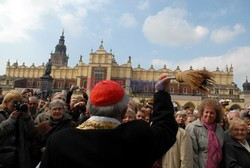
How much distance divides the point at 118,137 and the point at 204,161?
267cm

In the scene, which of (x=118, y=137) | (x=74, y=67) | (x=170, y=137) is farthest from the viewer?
(x=74, y=67)

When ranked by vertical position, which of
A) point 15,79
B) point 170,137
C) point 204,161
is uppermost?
point 15,79

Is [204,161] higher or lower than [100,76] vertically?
lower

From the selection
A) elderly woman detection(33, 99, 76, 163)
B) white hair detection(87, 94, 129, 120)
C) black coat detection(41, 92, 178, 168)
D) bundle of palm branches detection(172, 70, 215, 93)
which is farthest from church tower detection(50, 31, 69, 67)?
black coat detection(41, 92, 178, 168)

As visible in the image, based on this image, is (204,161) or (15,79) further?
(15,79)

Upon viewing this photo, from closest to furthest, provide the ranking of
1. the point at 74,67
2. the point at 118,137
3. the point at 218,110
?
the point at 118,137 < the point at 218,110 < the point at 74,67

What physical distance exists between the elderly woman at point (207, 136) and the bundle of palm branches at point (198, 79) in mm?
1917

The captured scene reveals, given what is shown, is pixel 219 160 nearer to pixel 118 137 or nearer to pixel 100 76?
pixel 118 137

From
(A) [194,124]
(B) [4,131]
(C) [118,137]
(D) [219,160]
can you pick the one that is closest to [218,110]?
(A) [194,124]

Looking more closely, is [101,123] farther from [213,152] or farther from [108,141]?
[213,152]

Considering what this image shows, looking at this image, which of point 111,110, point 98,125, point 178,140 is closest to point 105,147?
point 98,125

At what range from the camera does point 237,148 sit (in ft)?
12.4

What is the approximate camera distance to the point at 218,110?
160 inches

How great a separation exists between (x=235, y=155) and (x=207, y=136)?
0.49m
